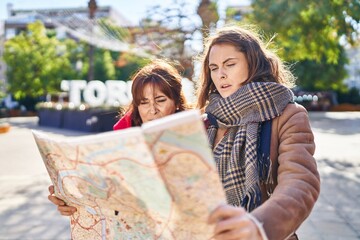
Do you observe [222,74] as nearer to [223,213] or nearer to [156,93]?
[156,93]

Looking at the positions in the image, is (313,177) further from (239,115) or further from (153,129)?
(153,129)

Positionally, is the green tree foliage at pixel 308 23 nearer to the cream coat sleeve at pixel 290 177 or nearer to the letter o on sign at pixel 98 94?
the cream coat sleeve at pixel 290 177

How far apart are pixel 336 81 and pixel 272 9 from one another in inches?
877

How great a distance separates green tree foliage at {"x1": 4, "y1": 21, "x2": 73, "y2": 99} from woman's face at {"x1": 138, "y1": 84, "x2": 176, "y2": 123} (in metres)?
32.8

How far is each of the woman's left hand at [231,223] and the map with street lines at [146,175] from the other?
0.06 ft

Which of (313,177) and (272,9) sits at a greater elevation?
(272,9)

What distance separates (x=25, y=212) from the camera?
513 centimetres

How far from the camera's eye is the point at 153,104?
1.82m

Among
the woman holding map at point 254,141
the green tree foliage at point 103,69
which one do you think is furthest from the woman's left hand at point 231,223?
the green tree foliage at point 103,69

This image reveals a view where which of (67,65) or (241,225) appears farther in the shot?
(67,65)

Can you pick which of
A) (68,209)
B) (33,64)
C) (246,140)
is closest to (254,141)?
(246,140)

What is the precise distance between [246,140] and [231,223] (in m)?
0.41

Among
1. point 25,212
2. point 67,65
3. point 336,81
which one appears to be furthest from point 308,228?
point 67,65

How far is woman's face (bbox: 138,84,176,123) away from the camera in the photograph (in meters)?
1.80
